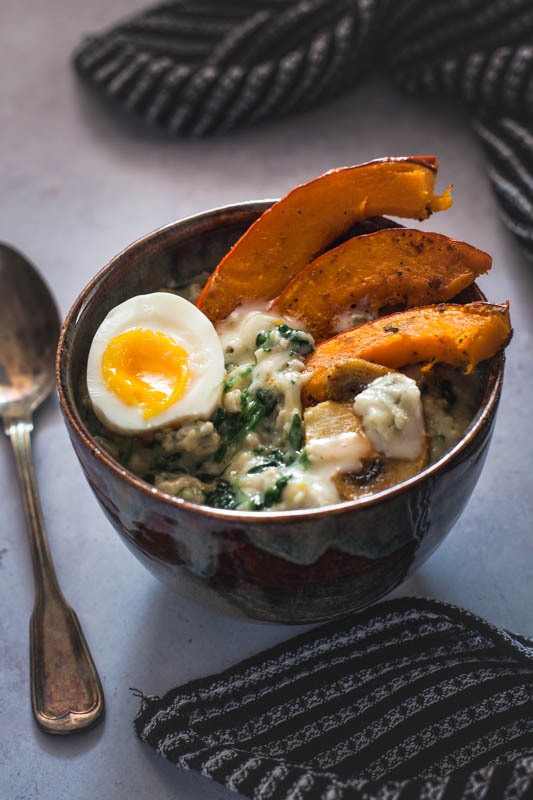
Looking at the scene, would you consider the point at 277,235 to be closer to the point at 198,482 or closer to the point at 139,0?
the point at 198,482

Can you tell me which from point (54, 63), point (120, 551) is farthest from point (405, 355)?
point (54, 63)

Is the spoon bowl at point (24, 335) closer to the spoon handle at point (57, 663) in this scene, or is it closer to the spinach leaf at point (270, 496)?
the spoon handle at point (57, 663)

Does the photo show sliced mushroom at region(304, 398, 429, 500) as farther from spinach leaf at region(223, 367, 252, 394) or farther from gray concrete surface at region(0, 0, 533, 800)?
gray concrete surface at region(0, 0, 533, 800)

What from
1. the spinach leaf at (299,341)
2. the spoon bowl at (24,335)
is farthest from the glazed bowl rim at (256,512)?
the spoon bowl at (24,335)

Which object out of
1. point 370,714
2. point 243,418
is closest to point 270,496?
point 243,418

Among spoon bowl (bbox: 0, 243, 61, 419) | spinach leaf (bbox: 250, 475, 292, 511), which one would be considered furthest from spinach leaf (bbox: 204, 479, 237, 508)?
spoon bowl (bbox: 0, 243, 61, 419)
